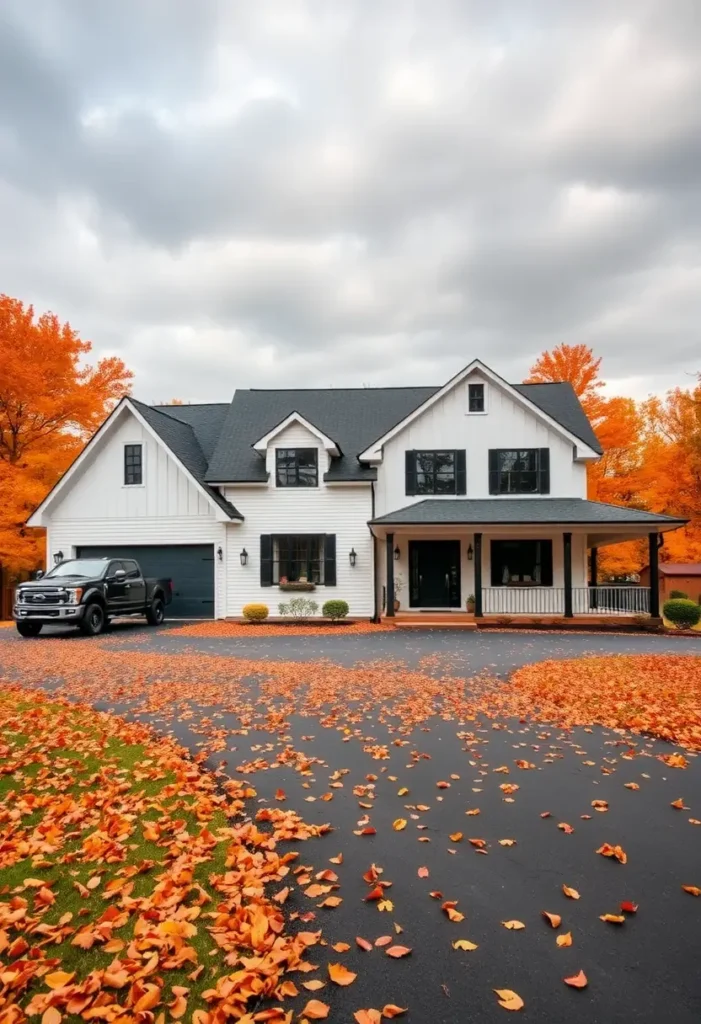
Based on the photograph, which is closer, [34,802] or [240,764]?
[34,802]

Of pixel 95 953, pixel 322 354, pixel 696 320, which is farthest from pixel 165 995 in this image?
pixel 322 354

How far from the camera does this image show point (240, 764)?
5859mm

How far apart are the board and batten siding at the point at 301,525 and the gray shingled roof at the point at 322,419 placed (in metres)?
0.65

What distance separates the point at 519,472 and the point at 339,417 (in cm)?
780

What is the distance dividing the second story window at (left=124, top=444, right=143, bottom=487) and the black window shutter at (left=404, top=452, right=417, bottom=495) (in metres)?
9.96

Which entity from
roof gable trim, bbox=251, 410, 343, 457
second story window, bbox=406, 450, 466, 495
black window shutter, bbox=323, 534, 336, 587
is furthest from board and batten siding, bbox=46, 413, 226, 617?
second story window, bbox=406, 450, 466, 495

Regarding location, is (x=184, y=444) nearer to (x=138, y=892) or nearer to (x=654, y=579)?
(x=654, y=579)

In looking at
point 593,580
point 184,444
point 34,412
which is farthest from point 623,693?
point 34,412

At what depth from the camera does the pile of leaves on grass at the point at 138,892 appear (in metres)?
2.65

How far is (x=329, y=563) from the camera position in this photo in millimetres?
21719

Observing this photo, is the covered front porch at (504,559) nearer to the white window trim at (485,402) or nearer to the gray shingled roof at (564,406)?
the gray shingled roof at (564,406)

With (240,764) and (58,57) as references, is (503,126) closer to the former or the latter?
(58,57)

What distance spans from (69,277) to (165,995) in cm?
2426

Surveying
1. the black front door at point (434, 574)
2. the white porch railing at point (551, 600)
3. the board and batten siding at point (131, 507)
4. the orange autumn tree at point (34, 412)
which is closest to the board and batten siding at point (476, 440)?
the black front door at point (434, 574)
